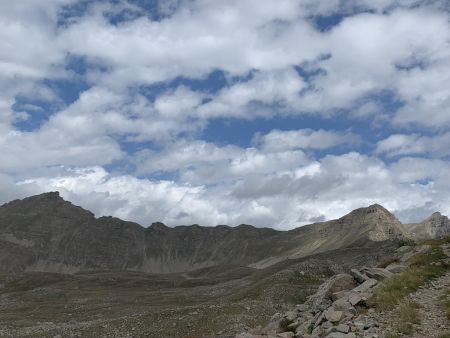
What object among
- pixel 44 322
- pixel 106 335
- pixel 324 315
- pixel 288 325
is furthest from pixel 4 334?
pixel 324 315

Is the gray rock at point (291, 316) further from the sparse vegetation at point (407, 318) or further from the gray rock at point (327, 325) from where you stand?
the sparse vegetation at point (407, 318)

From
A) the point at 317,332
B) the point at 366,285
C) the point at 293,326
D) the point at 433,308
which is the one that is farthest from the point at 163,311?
the point at 433,308

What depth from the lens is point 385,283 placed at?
22.7 meters

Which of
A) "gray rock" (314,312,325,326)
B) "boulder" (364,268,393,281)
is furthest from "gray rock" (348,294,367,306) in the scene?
"boulder" (364,268,393,281)

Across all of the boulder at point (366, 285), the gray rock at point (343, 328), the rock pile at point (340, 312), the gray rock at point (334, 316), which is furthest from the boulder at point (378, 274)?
the gray rock at point (343, 328)

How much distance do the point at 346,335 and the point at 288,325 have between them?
23.9 ft

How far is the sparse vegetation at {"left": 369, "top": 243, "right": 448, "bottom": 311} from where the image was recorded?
20.7 m

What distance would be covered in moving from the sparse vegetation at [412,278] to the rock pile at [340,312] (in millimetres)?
559

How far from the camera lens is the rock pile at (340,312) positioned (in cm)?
1836

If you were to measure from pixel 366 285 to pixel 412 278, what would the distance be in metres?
2.13

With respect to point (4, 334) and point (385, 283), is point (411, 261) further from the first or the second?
point (4, 334)

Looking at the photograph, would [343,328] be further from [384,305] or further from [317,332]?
[384,305]

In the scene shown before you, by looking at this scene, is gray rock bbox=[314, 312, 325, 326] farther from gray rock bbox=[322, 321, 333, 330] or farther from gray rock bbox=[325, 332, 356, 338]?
gray rock bbox=[325, 332, 356, 338]

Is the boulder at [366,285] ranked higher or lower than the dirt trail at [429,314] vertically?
higher
